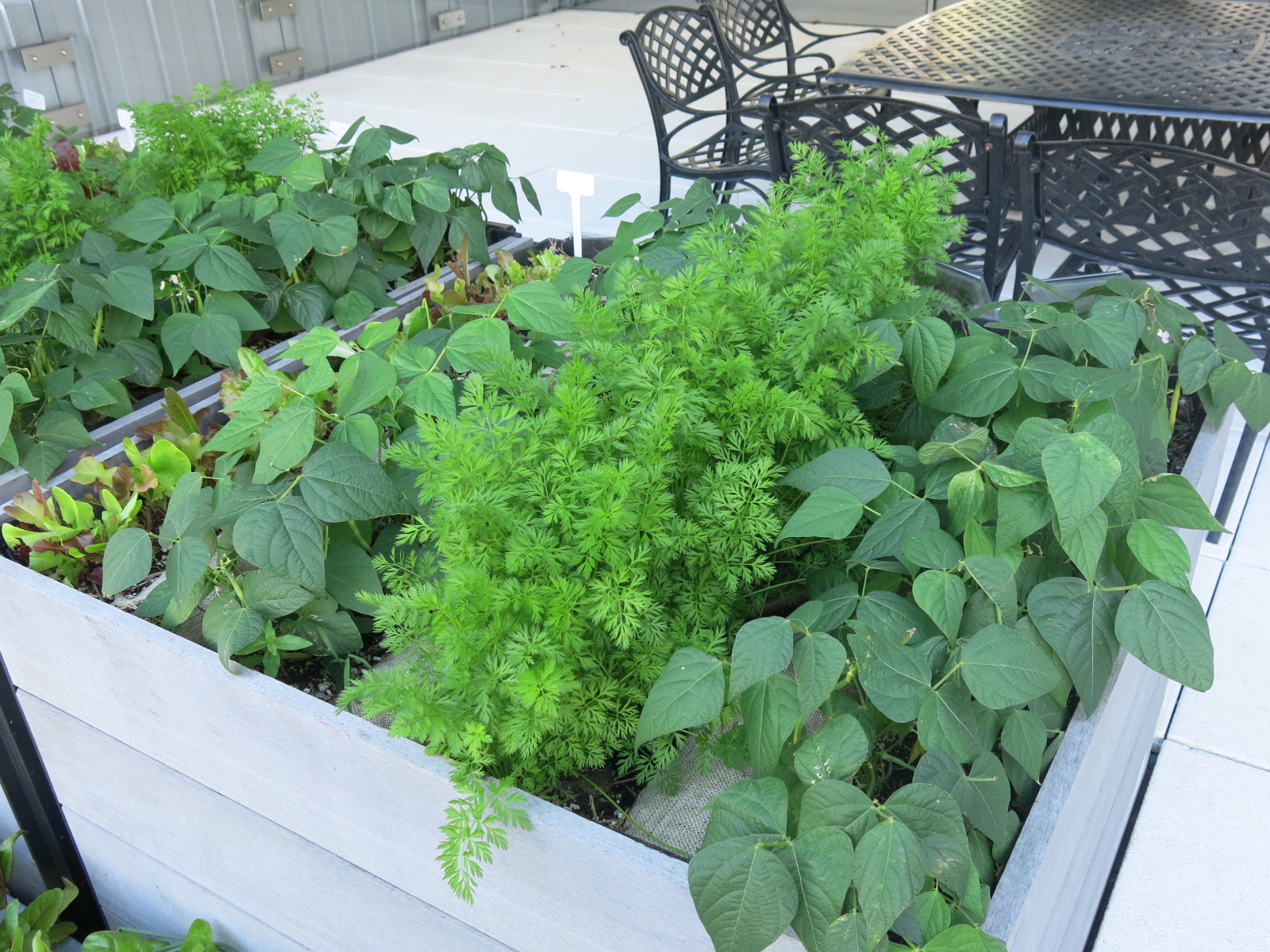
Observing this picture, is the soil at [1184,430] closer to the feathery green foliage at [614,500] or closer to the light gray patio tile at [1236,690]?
the feathery green foliage at [614,500]

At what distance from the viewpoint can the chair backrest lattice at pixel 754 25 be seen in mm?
3820

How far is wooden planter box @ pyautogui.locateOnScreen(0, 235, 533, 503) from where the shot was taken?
4.96 feet

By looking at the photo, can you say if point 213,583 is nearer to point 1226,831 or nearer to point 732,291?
point 732,291

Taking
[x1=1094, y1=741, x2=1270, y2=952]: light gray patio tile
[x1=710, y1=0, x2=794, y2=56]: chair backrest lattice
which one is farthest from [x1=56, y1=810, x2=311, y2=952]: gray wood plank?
[x1=710, y1=0, x2=794, y2=56]: chair backrest lattice

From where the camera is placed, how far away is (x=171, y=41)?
18.9 feet

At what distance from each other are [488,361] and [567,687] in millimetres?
373

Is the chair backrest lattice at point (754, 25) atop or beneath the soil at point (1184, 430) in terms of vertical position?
atop

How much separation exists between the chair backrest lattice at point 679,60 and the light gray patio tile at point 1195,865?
2.44 metres

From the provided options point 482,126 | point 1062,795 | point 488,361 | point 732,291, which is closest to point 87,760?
point 488,361

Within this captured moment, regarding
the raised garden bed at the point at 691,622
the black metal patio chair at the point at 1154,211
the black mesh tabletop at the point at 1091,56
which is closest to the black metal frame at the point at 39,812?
the raised garden bed at the point at 691,622

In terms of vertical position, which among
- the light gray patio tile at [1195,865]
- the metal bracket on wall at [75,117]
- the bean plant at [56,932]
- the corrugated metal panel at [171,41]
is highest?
the corrugated metal panel at [171,41]

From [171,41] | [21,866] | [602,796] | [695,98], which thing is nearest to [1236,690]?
[602,796]

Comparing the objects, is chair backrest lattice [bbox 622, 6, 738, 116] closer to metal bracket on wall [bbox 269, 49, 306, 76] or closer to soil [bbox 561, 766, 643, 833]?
soil [bbox 561, 766, 643, 833]

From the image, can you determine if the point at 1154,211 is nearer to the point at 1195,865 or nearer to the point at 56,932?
the point at 1195,865
